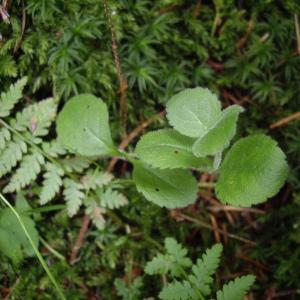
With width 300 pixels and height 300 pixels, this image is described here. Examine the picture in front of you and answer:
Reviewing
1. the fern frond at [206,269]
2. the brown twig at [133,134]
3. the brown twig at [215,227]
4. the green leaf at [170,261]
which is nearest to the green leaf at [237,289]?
the fern frond at [206,269]

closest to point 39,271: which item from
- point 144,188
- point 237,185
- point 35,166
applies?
point 35,166

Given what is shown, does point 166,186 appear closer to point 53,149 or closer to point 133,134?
point 133,134

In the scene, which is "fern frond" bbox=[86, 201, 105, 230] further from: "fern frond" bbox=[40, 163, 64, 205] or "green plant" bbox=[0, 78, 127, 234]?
"fern frond" bbox=[40, 163, 64, 205]

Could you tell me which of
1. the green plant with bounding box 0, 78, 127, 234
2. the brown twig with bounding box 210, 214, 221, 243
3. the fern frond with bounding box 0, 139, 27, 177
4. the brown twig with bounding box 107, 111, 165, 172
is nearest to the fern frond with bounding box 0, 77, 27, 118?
the green plant with bounding box 0, 78, 127, 234

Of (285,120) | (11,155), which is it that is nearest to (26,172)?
(11,155)

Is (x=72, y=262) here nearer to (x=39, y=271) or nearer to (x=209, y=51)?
(x=39, y=271)
